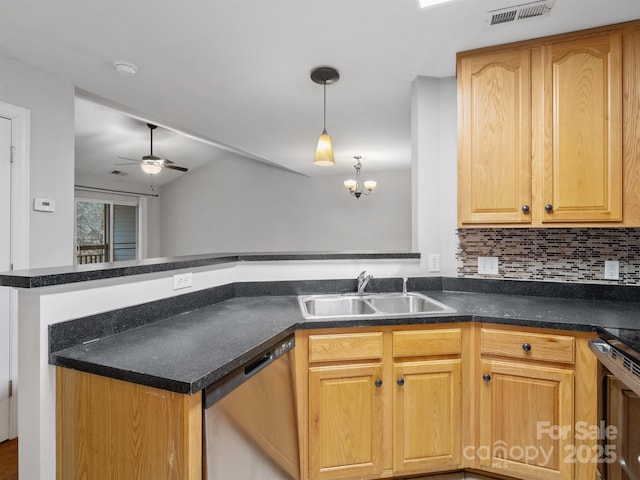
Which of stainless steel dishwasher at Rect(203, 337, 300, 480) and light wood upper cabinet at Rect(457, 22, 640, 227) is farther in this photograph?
light wood upper cabinet at Rect(457, 22, 640, 227)

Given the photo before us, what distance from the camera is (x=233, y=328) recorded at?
58.0 inches

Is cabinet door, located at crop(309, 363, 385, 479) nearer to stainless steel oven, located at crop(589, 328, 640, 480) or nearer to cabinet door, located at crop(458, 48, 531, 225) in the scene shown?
stainless steel oven, located at crop(589, 328, 640, 480)

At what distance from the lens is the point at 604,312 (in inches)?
67.7

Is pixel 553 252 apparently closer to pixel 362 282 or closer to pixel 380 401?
pixel 362 282

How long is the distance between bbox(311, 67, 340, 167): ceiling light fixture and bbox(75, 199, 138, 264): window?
5.31 meters

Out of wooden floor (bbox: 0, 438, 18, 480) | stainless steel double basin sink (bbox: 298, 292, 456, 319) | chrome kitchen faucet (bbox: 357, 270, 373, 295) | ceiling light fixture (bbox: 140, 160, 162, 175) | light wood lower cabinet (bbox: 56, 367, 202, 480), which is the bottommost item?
wooden floor (bbox: 0, 438, 18, 480)

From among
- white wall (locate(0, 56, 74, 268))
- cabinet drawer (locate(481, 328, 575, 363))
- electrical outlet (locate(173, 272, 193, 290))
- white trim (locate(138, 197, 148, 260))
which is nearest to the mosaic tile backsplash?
cabinet drawer (locate(481, 328, 575, 363))

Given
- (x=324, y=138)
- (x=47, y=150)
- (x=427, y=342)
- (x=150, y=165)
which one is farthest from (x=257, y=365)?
(x=150, y=165)

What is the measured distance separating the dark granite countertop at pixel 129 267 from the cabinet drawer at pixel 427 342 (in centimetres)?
69

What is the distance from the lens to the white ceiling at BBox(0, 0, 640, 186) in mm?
1718

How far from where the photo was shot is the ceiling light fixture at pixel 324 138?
7.44 ft

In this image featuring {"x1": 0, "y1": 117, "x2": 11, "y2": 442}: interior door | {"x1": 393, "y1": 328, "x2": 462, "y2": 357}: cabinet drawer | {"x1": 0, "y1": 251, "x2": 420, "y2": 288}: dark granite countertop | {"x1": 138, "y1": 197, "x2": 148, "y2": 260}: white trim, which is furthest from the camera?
{"x1": 138, "y1": 197, "x2": 148, "y2": 260}: white trim

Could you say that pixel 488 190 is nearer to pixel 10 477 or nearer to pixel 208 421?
pixel 208 421

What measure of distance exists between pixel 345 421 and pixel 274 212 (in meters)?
5.42
